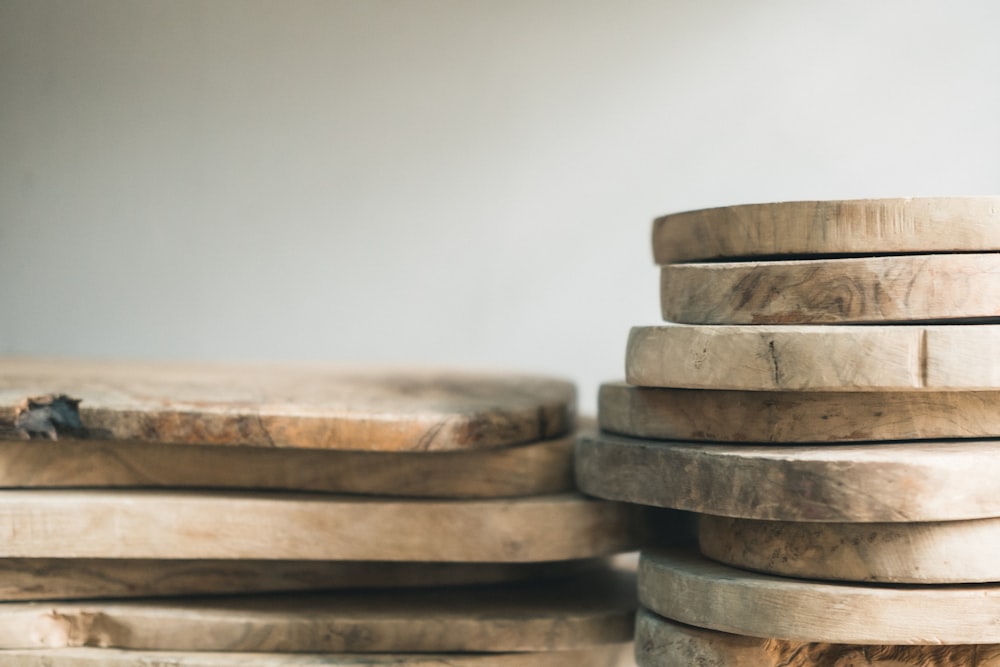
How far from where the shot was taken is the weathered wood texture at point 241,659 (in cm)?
123

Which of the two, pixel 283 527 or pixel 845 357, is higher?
pixel 845 357

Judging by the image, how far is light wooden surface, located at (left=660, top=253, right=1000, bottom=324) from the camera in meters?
1.05

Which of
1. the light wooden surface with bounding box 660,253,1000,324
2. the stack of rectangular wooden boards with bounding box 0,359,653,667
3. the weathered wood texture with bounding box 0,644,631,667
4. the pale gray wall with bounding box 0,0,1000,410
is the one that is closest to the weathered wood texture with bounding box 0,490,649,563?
the stack of rectangular wooden boards with bounding box 0,359,653,667

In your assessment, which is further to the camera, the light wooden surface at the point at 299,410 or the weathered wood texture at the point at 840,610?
the light wooden surface at the point at 299,410

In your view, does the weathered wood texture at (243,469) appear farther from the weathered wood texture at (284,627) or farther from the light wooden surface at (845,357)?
the light wooden surface at (845,357)

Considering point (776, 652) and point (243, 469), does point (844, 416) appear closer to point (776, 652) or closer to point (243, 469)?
point (776, 652)

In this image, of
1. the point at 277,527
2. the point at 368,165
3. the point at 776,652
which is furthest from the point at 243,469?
the point at 368,165

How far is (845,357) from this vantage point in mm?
1028

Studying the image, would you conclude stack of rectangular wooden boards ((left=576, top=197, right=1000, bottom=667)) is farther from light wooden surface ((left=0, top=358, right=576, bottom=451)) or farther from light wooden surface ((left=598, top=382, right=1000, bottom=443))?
light wooden surface ((left=0, top=358, right=576, bottom=451))

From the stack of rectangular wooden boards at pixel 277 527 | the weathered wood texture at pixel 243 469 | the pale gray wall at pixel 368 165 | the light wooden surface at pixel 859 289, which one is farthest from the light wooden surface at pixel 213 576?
the pale gray wall at pixel 368 165

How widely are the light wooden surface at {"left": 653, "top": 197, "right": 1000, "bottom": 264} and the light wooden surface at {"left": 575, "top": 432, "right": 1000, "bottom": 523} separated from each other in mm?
211

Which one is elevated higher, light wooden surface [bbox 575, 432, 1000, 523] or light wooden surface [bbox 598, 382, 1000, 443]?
light wooden surface [bbox 598, 382, 1000, 443]

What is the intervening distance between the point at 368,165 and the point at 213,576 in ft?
3.23

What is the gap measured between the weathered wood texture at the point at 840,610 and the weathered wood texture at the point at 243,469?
342 mm
